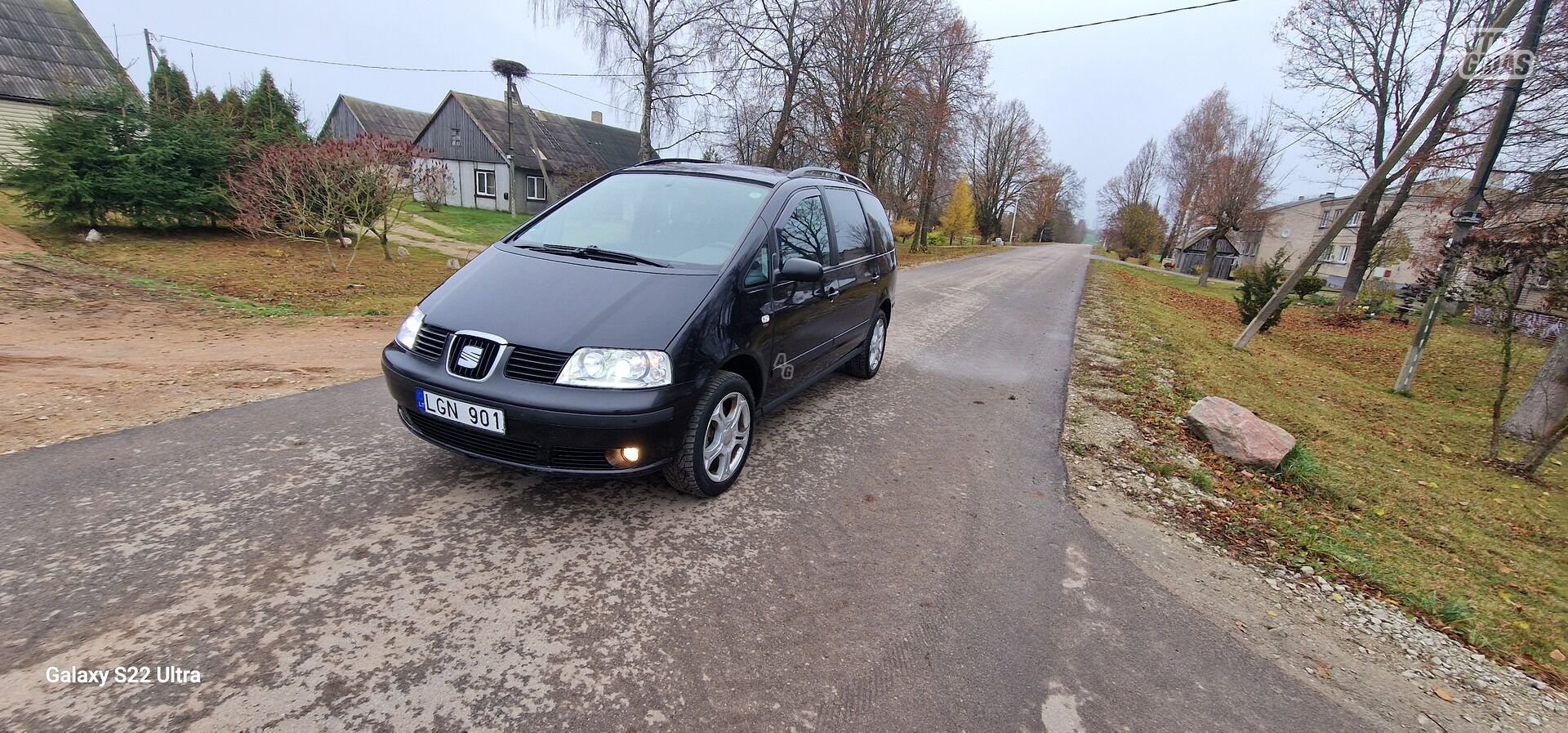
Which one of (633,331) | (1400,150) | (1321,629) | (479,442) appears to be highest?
(1400,150)

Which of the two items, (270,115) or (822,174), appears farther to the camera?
(270,115)

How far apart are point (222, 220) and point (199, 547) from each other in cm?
1586

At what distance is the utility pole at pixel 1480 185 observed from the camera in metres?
8.03

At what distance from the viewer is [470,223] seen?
26.0 meters

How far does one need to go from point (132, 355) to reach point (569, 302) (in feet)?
16.5

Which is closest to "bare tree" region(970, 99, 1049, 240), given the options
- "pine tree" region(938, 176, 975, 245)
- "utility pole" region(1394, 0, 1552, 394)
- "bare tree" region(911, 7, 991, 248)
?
"pine tree" region(938, 176, 975, 245)

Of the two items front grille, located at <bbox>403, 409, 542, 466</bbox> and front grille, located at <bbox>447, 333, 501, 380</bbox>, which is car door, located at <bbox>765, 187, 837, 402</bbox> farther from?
front grille, located at <bbox>447, 333, 501, 380</bbox>

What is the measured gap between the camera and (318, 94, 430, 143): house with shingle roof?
36531 mm

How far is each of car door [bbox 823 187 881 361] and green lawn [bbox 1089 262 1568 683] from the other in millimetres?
2483

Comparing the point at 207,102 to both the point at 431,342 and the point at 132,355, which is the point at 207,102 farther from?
the point at 431,342

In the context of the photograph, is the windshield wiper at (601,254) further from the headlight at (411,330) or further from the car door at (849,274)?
the car door at (849,274)

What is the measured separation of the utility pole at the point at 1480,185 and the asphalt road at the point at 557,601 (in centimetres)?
Answer: 992

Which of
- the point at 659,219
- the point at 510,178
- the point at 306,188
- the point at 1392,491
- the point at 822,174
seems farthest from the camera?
the point at 510,178

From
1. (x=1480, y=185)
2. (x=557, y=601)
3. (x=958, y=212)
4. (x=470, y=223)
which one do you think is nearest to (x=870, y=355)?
(x=557, y=601)
